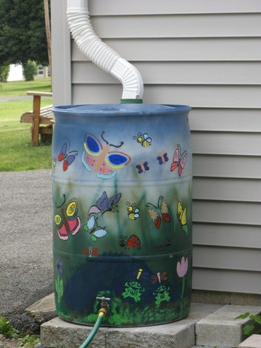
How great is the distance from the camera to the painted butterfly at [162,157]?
4.93m

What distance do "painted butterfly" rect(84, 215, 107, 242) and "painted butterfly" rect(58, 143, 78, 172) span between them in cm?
31

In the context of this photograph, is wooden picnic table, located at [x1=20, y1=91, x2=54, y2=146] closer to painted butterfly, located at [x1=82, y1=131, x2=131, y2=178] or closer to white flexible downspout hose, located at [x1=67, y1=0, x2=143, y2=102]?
white flexible downspout hose, located at [x1=67, y1=0, x2=143, y2=102]

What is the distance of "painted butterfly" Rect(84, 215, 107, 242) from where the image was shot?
4.93 m

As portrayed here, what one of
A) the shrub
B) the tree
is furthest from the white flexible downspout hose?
the shrub

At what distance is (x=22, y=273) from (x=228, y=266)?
2.12m

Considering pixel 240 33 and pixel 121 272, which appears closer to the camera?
pixel 121 272

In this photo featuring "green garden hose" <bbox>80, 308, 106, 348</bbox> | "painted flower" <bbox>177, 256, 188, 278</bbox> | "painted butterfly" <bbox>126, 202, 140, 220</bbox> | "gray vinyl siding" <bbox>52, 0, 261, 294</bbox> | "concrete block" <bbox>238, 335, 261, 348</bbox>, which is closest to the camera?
"concrete block" <bbox>238, 335, 261, 348</bbox>

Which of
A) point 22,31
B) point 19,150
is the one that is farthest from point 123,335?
point 22,31

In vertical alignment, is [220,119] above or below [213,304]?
above

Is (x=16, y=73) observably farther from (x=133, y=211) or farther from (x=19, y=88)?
(x=133, y=211)

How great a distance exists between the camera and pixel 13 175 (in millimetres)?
13711

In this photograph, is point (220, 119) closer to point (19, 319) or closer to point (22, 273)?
point (19, 319)

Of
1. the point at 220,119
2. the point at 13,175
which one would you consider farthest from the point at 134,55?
the point at 13,175

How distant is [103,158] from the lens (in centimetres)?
489
